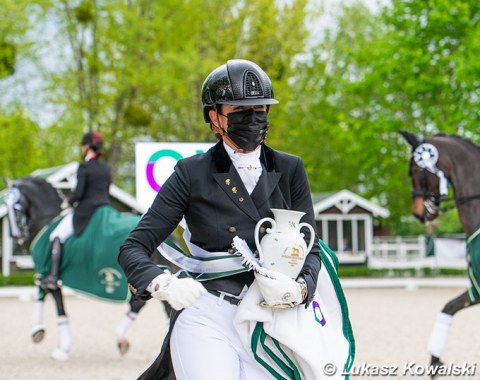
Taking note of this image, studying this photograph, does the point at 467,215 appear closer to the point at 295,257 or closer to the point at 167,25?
the point at 295,257

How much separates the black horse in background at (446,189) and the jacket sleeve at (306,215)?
475cm

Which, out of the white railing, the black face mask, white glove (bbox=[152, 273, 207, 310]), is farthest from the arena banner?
the white railing

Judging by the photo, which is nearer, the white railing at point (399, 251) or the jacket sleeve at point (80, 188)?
the jacket sleeve at point (80, 188)

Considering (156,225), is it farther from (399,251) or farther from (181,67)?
(399,251)

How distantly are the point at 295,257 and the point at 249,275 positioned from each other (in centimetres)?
31

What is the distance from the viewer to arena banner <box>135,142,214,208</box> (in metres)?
7.04

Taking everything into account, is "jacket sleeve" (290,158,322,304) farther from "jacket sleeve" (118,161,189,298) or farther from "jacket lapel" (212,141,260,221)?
"jacket sleeve" (118,161,189,298)

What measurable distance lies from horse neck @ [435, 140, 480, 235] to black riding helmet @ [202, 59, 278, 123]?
17.8 ft

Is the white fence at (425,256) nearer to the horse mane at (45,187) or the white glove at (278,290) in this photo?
the horse mane at (45,187)

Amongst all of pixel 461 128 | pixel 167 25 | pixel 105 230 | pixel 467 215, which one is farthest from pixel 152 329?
pixel 167 25

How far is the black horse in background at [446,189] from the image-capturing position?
27.0 ft

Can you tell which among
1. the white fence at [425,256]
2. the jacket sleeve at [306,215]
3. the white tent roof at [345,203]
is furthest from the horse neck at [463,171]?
the white tent roof at [345,203]

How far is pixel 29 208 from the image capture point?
462 inches

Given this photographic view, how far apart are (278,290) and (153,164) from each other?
4.25m
